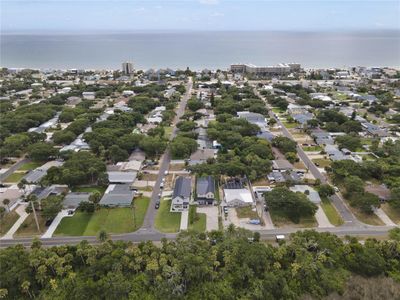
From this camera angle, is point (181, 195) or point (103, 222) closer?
point (103, 222)

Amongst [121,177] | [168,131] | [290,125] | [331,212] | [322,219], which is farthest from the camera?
[290,125]

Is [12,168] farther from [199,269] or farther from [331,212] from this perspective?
[331,212]

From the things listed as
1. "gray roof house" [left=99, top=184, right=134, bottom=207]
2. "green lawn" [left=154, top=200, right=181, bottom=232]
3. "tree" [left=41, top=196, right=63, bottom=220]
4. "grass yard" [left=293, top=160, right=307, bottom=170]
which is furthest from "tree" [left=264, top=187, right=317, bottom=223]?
"tree" [left=41, top=196, right=63, bottom=220]

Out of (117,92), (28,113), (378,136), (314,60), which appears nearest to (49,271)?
(28,113)

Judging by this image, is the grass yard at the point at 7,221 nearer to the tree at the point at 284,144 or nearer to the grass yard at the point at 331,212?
the grass yard at the point at 331,212

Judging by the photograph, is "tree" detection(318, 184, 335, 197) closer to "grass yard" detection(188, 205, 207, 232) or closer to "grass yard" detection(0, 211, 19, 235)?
"grass yard" detection(188, 205, 207, 232)

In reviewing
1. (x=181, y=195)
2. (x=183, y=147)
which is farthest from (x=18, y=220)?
(x=183, y=147)
